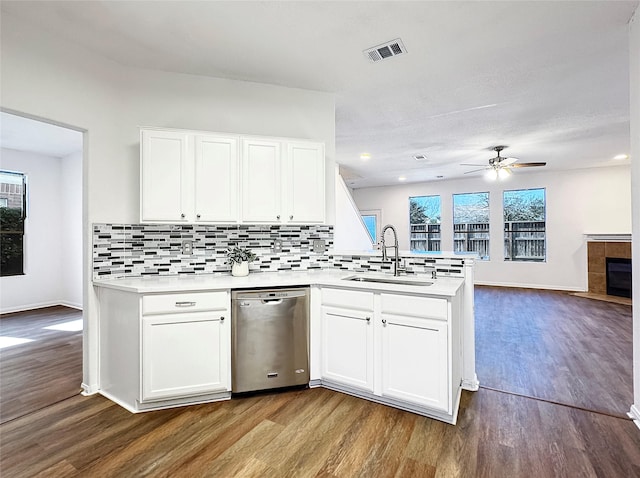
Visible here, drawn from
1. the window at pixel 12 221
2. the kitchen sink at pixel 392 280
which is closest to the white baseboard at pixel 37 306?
the window at pixel 12 221

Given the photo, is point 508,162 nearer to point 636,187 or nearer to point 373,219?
point 636,187

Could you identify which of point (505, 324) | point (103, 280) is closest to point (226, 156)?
point (103, 280)

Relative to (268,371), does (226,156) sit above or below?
above

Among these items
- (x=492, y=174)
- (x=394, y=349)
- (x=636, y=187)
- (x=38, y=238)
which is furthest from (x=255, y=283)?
(x=38, y=238)

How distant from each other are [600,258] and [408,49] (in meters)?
6.80

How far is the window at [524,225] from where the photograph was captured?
7.52m

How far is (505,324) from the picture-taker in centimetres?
461

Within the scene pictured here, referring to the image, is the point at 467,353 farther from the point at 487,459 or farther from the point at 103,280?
the point at 103,280

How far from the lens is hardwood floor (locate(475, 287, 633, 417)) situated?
8.58ft

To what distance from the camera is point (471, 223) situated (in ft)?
27.1

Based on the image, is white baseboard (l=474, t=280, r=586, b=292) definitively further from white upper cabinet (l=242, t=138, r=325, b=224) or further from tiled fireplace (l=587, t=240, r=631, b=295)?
white upper cabinet (l=242, t=138, r=325, b=224)

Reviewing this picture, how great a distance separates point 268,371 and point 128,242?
5.42 feet

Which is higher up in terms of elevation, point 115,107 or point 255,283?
point 115,107

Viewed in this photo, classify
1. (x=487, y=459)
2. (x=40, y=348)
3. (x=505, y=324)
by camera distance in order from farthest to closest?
1. (x=505, y=324)
2. (x=40, y=348)
3. (x=487, y=459)
